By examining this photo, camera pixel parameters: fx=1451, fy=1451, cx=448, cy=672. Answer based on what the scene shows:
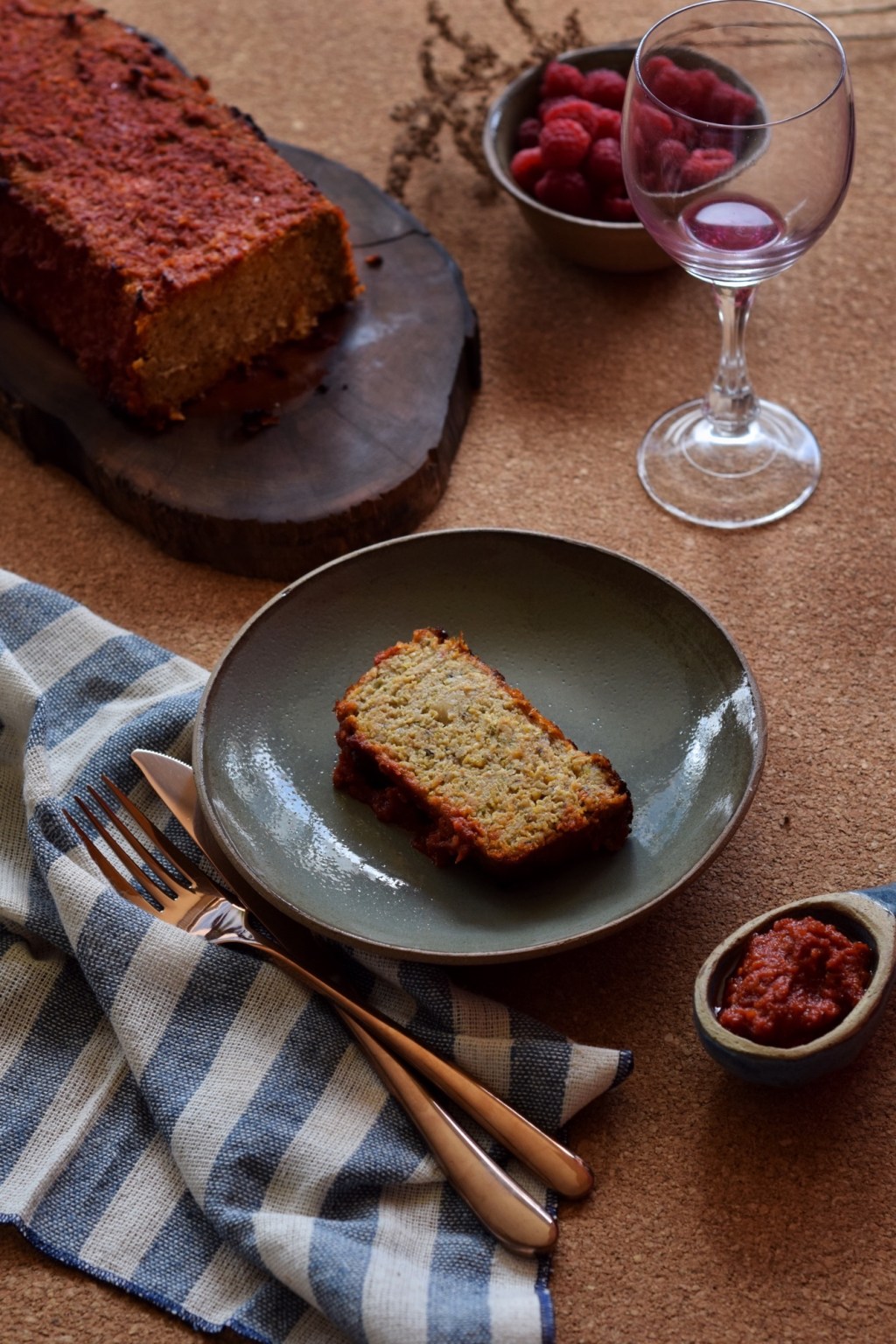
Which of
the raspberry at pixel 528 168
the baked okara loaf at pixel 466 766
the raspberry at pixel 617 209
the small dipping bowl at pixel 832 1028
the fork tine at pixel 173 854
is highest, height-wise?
the raspberry at pixel 528 168

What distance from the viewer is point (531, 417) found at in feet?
7.13

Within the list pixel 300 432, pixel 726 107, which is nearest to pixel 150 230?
pixel 300 432

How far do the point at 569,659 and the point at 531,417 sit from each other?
1.93ft

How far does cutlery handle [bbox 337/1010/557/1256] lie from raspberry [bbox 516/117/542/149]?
5.09ft

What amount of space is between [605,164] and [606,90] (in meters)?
0.18

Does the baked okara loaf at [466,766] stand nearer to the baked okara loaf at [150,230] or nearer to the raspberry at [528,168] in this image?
the baked okara loaf at [150,230]

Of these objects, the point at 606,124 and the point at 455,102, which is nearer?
the point at 606,124

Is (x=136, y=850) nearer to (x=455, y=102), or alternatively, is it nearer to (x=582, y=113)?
(x=582, y=113)

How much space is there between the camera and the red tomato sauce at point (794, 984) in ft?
4.35

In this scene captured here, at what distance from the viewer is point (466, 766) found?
1531 millimetres

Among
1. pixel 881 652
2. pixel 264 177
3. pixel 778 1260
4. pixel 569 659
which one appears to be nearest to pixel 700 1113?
pixel 778 1260

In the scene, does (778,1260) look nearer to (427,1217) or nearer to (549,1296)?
(549,1296)

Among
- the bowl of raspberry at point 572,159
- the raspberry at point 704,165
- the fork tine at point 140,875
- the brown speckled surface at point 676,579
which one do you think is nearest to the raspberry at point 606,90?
the bowl of raspberry at point 572,159

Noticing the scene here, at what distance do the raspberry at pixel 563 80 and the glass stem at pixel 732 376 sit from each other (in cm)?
52
